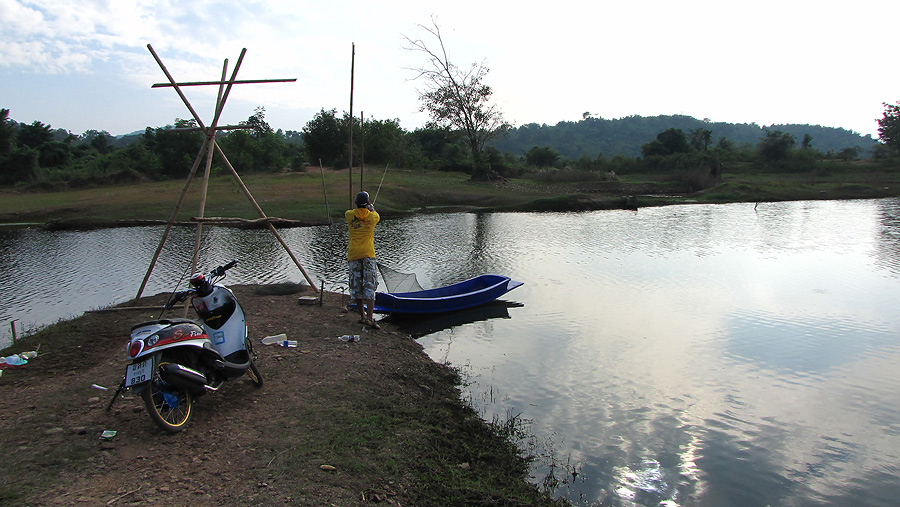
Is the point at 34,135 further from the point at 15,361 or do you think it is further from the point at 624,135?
the point at 624,135

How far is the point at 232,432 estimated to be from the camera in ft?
17.4

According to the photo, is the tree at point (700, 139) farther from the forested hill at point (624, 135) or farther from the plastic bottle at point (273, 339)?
the plastic bottle at point (273, 339)

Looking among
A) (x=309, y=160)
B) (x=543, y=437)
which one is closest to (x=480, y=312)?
(x=543, y=437)

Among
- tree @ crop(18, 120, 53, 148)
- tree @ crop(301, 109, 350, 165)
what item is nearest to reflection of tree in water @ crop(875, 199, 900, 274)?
tree @ crop(301, 109, 350, 165)

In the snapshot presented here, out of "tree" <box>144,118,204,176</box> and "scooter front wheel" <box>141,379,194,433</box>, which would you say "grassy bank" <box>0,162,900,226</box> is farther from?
"scooter front wheel" <box>141,379,194,433</box>

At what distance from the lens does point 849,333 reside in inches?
417

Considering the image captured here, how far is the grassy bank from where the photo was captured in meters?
25.3

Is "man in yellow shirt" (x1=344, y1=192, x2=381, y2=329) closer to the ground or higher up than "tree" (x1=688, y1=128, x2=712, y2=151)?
closer to the ground

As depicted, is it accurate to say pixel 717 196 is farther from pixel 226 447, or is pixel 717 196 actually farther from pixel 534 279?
pixel 226 447

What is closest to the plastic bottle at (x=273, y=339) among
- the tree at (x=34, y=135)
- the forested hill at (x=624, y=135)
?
the tree at (x=34, y=135)

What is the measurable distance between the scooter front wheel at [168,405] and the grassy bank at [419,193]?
15577 millimetres

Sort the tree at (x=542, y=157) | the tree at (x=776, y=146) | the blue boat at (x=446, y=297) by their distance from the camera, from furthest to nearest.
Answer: the tree at (x=542, y=157), the tree at (x=776, y=146), the blue boat at (x=446, y=297)

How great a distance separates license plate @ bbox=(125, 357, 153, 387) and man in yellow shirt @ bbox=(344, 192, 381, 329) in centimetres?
408

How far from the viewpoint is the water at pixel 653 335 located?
6.02m
